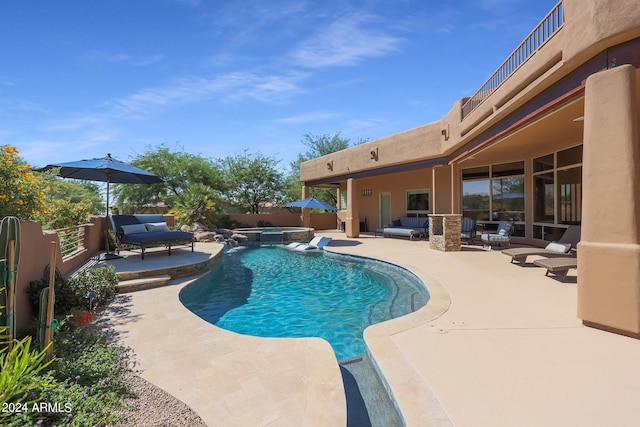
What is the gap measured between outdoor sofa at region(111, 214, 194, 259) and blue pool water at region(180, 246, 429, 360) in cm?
157

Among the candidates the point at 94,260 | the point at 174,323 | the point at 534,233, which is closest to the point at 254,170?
the point at 94,260

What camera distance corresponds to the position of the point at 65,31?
22.9 feet

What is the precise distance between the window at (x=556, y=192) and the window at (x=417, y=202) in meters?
5.40

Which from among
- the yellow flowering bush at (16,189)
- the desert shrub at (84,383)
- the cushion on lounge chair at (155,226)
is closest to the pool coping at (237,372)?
the desert shrub at (84,383)

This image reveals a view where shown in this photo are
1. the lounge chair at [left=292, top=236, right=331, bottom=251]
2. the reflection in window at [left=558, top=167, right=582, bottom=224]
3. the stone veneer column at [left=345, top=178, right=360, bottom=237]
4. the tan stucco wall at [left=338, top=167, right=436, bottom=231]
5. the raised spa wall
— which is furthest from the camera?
the tan stucco wall at [left=338, top=167, right=436, bottom=231]

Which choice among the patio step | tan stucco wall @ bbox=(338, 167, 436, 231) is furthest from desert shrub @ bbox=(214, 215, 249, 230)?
the patio step

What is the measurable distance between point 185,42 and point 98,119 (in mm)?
10025

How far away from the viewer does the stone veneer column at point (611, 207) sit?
3426 mm

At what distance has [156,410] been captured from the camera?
2186 mm

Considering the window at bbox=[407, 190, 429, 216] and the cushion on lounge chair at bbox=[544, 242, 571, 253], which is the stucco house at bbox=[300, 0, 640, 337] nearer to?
the window at bbox=[407, 190, 429, 216]

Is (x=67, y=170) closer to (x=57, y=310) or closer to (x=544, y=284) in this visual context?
(x=57, y=310)

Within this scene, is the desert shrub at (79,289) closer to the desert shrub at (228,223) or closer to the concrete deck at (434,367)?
the concrete deck at (434,367)

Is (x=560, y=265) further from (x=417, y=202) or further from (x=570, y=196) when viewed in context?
(x=417, y=202)

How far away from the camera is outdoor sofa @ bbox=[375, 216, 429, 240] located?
13985 millimetres
